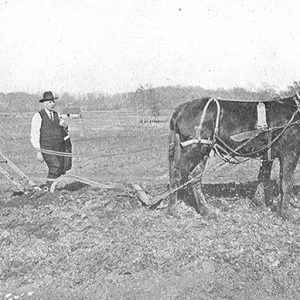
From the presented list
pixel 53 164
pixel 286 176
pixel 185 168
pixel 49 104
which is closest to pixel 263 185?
pixel 286 176

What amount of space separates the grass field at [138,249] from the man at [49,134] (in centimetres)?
60

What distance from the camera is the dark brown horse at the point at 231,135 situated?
6.00 m

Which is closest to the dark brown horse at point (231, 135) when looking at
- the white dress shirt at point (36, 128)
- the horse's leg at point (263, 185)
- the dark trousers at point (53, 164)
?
the horse's leg at point (263, 185)

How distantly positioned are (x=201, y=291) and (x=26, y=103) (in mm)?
67467

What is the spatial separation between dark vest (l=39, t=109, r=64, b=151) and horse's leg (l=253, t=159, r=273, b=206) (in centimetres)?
378

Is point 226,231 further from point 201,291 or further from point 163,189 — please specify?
point 163,189

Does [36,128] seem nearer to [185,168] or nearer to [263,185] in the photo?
[185,168]

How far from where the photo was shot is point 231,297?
157 inches

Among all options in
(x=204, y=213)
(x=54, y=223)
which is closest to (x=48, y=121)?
(x=54, y=223)

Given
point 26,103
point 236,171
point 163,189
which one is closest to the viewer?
point 163,189

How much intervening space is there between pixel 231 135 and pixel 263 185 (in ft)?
4.16

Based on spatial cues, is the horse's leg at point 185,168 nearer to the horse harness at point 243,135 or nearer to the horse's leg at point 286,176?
the horse harness at point 243,135

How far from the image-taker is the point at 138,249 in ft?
16.2

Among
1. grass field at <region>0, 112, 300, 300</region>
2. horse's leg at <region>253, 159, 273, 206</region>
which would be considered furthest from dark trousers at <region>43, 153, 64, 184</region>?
horse's leg at <region>253, 159, 273, 206</region>
